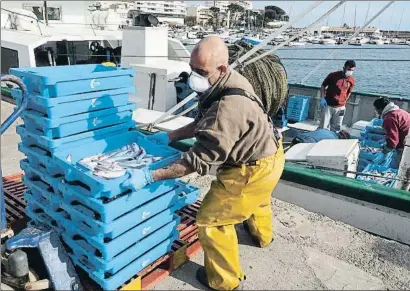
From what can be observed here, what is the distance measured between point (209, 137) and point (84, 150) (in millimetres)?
1106

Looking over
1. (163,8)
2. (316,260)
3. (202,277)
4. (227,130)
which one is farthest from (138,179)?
(163,8)

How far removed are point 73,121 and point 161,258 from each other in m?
1.29

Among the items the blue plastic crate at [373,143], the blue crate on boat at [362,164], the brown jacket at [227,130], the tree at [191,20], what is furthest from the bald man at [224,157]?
the tree at [191,20]

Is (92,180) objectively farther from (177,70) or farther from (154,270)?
(177,70)

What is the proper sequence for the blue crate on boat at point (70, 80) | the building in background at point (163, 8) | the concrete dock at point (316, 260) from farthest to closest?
the building in background at point (163, 8), the concrete dock at point (316, 260), the blue crate on boat at point (70, 80)

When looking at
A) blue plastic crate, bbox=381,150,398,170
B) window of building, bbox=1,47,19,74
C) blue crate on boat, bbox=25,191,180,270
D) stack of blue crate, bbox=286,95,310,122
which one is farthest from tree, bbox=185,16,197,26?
blue crate on boat, bbox=25,191,180,270

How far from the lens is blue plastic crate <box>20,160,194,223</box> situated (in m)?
2.53

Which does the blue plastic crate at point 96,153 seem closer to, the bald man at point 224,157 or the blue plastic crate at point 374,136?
the bald man at point 224,157

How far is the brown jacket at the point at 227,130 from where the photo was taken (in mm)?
2512

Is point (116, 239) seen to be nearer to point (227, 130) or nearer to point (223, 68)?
point (227, 130)

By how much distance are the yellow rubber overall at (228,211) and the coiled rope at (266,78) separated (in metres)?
3.66

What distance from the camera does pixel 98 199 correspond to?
8.46ft

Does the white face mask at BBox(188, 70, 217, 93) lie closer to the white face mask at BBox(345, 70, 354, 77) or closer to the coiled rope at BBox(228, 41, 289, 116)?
the coiled rope at BBox(228, 41, 289, 116)

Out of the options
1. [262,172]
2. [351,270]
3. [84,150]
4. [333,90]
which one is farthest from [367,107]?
[84,150]
